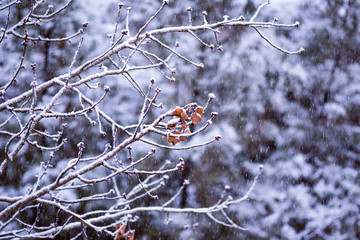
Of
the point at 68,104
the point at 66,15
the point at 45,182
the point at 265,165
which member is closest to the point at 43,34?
the point at 66,15

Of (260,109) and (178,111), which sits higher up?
(178,111)

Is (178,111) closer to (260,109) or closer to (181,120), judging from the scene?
(181,120)

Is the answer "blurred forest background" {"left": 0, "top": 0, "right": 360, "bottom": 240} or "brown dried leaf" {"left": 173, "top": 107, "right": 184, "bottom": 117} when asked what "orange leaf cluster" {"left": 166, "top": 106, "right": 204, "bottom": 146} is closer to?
"brown dried leaf" {"left": 173, "top": 107, "right": 184, "bottom": 117}

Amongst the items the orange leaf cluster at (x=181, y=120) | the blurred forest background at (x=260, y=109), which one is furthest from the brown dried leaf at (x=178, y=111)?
the blurred forest background at (x=260, y=109)

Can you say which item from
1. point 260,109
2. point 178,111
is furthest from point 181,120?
point 260,109

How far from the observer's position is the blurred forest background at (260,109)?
6035 millimetres

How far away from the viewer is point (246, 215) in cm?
641

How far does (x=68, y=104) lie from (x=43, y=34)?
101 cm

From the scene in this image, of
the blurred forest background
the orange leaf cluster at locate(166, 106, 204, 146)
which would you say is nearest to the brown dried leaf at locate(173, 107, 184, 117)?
the orange leaf cluster at locate(166, 106, 204, 146)

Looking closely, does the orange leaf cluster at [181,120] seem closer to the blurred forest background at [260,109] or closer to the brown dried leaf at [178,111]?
the brown dried leaf at [178,111]

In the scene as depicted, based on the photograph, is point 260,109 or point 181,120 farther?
point 260,109

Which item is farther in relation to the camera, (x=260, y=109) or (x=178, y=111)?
(x=260, y=109)

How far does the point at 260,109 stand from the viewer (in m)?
6.95

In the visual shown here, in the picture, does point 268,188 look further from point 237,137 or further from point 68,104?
point 68,104
